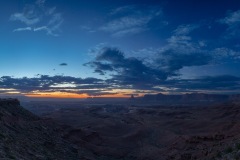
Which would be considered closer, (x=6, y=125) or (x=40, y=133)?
(x=6, y=125)

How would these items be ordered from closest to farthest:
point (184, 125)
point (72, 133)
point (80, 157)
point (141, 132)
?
1. point (80, 157)
2. point (72, 133)
3. point (141, 132)
4. point (184, 125)

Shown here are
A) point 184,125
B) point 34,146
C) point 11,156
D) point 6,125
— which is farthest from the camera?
point 184,125

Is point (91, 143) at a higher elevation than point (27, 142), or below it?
below

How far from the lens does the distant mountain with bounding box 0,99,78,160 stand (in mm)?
29578

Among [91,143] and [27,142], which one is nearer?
[27,142]

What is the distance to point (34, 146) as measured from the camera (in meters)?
36.1

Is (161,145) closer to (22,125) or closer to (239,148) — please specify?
(22,125)

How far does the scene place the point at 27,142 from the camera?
35906 mm

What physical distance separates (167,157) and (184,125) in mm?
51806

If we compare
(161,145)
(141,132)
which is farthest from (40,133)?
(141,132)

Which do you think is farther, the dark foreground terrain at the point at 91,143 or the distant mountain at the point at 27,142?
the dark foreground terrain at the point at 91,143

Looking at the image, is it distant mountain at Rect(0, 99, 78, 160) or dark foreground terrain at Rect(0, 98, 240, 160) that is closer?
distant mountain at Rect(0, 99, 78, 160)

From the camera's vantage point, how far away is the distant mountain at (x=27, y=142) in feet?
97.0

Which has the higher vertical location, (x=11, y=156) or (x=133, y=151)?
(x=11, y=156)
